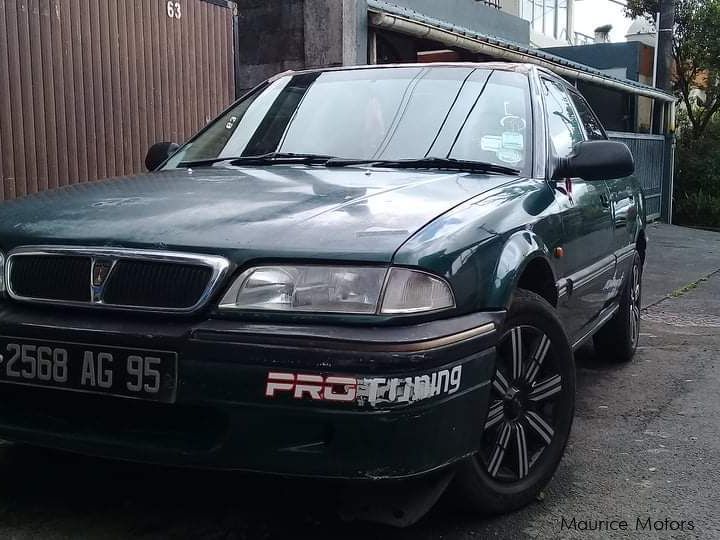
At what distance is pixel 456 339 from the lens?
92.1 inches

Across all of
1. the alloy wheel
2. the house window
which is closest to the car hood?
the alloy wheel

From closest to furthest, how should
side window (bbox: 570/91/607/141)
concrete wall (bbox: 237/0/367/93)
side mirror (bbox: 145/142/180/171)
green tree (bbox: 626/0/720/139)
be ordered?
side mirror (bbox: 145/142/180/171) → side window (bbox: 570/91/607/141) → concrete wall (bbox: 237/0/367/93) → green tree (bbox: 626/0/720/139)

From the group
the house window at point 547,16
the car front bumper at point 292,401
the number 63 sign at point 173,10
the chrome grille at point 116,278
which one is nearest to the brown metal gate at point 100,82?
the number 63 sign at point 173,10

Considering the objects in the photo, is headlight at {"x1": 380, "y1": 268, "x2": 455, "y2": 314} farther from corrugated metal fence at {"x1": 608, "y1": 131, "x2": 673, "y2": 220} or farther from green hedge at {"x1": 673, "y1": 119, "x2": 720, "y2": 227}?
green hedge at {"x1": 673, "y1": 119, "x2": 720, "y2": 227}

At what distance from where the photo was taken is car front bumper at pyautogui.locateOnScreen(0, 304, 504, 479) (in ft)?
7.24

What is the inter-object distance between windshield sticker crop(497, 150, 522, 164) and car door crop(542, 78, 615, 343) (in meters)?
0.19

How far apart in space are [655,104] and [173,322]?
55.9ft

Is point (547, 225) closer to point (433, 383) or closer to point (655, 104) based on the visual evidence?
point (433, 383)

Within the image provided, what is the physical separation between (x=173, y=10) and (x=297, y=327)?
5.42 metres

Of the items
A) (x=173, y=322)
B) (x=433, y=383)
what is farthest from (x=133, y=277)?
(x=433, y=383)

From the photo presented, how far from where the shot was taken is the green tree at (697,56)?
62.1 ft

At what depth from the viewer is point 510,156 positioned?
3451 mm

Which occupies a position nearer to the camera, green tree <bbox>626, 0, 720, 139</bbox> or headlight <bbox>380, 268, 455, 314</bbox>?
headlight <bbox>380, 268, 455, 314</bbox>

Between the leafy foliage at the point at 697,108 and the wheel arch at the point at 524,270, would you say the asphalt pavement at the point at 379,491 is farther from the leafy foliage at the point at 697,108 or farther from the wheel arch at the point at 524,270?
the leafy foliage at the point at 697,108
